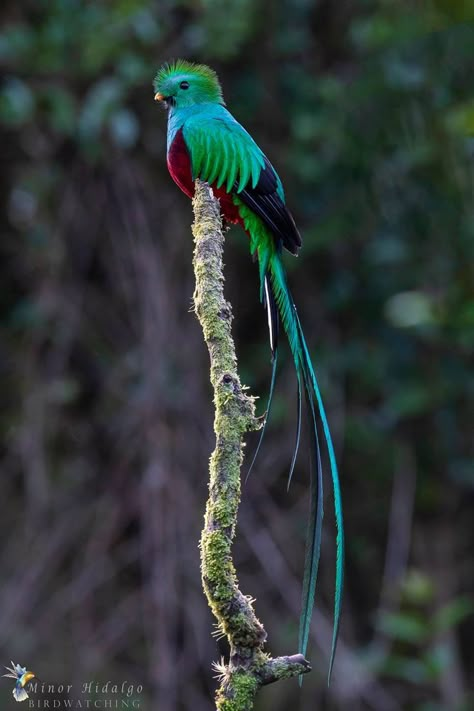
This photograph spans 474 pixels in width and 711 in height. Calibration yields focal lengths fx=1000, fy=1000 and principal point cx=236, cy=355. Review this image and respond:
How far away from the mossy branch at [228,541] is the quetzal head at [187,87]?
3.36ft

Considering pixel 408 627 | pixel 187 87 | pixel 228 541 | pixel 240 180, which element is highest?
pixel 187 87

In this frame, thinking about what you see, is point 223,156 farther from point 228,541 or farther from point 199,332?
point 199,332

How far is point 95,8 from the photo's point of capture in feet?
12.3

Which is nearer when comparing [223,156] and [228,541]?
[228,541]

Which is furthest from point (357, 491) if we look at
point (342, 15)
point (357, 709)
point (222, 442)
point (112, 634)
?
point (222, 442)

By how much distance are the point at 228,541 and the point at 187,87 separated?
150 cm

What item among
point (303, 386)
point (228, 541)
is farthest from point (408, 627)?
point (228, 541)

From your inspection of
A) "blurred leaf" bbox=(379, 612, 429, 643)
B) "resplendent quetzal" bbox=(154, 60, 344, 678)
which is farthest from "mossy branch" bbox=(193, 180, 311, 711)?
"blurred leaf" bbox=(379, 612, 429, 643)

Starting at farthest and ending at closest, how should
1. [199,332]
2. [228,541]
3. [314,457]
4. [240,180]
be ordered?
[199,332] → [240,180] → [314,457] → [228,541]

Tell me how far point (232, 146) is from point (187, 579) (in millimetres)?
1933

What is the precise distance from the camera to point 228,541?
4.56 ft

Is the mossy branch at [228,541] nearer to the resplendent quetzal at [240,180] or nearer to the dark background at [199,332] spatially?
the resplendent quetzal at [240,180]

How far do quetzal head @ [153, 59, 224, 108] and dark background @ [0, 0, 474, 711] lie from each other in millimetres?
1010

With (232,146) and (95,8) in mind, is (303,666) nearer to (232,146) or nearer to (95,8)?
(232,146)
